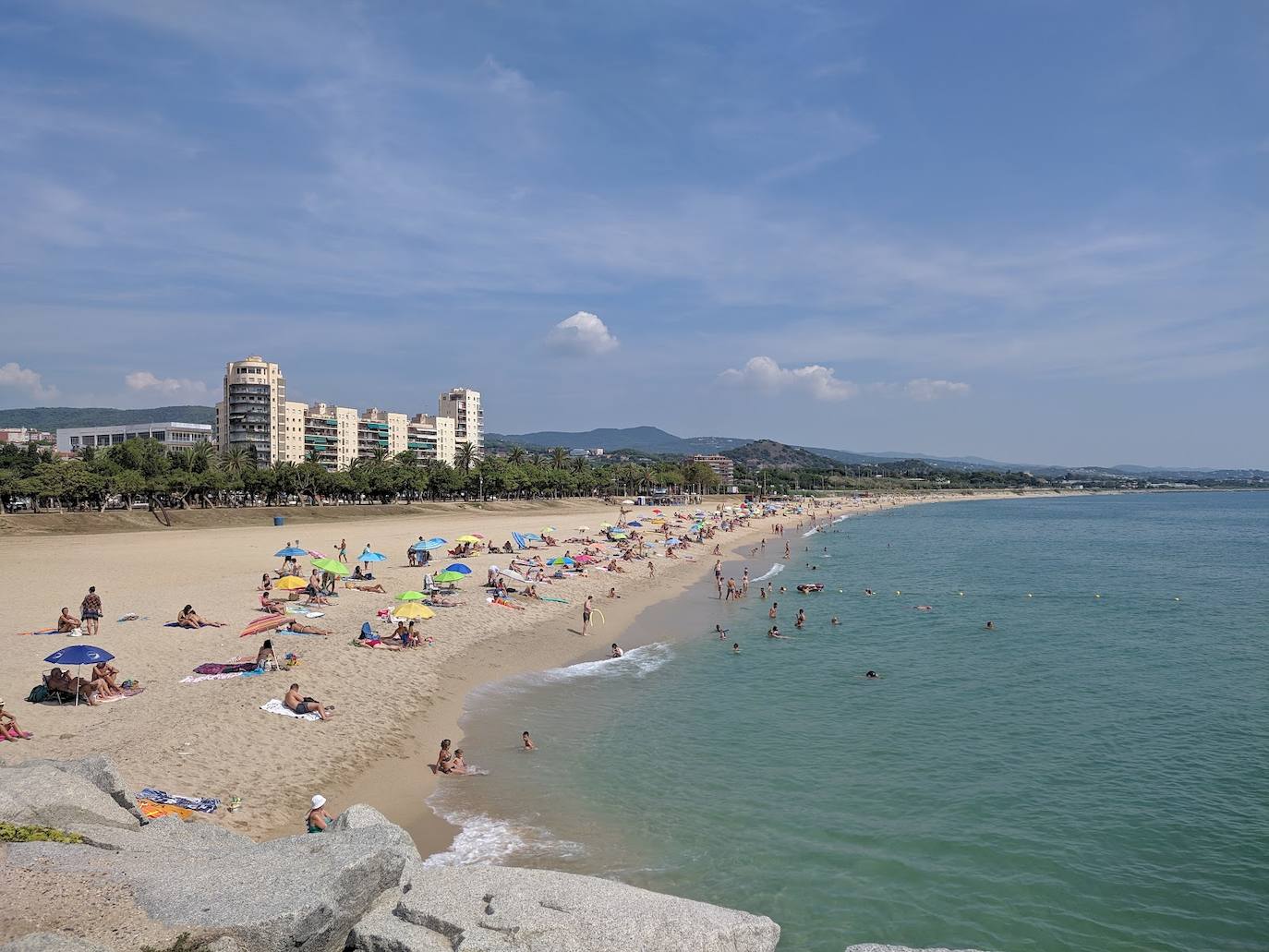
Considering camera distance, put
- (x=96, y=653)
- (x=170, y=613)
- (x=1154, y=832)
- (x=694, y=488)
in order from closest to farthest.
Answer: (x=1154, y=832)
(x=96, y=653)
(x=170, y=613)
(x=694, y=488)

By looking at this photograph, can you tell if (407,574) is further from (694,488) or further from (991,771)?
(694,488)

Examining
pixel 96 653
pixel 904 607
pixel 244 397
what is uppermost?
pixel 244 397

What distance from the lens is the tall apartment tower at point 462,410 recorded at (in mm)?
167250

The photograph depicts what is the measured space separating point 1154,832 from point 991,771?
3.02 metres

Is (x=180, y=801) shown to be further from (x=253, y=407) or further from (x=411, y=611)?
(x=253, y=407)

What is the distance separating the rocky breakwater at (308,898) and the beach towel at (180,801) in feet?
7.39

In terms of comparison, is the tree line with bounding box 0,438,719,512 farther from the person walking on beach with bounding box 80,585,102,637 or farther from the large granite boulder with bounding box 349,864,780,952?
the large granite boulder with bounding box 349,864,780,952

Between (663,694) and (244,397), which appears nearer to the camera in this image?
(663,694)

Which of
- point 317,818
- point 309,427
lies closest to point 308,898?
point 317,818

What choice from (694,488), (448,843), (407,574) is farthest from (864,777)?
(694,488)

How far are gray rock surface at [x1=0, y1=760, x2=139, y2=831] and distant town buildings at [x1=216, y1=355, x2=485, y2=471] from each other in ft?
302

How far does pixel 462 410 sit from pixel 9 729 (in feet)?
518

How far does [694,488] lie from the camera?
162 metres

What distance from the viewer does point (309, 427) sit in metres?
130
